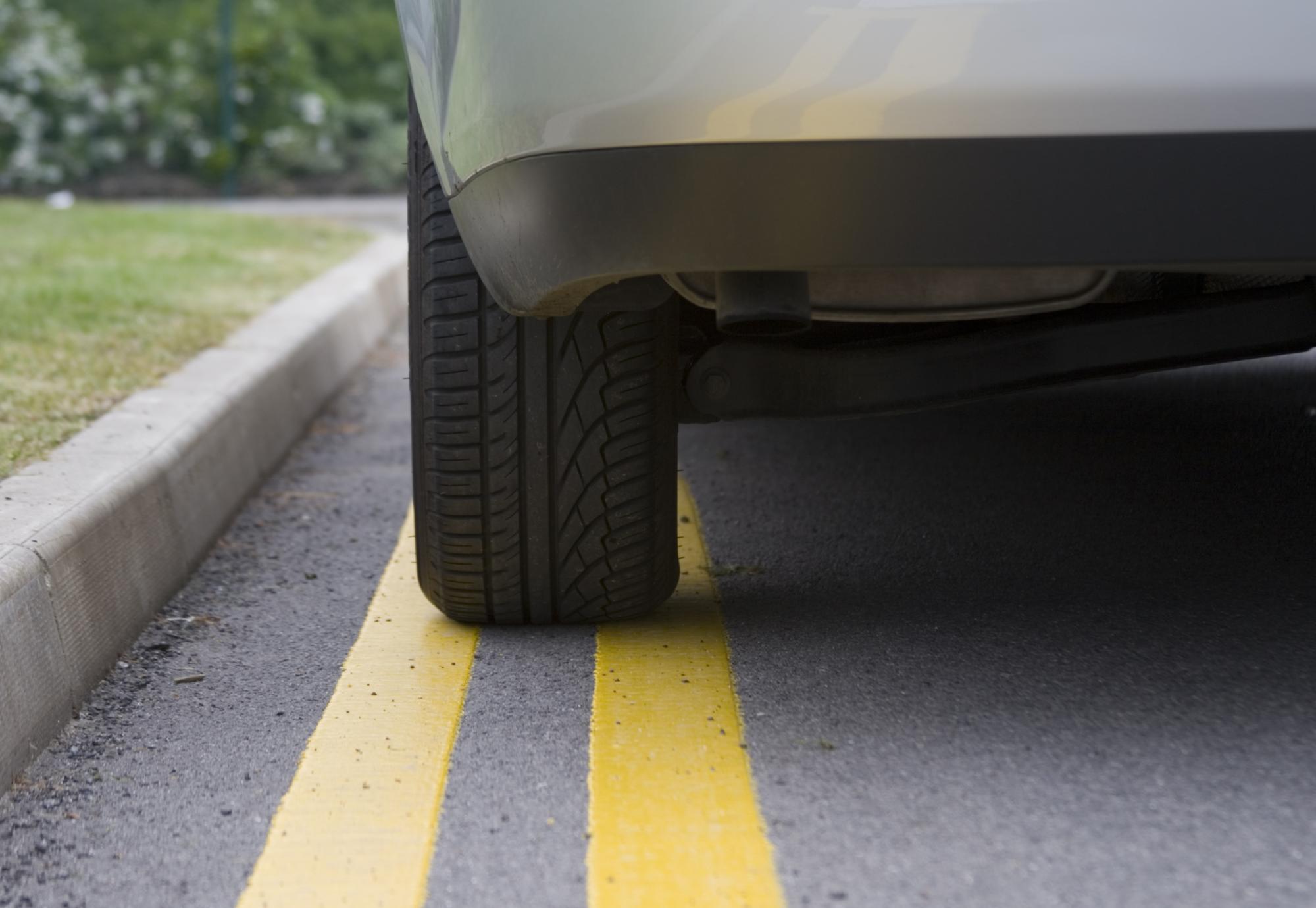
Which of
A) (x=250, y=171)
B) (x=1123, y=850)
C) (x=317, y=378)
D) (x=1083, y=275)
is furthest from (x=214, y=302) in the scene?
(x=250, y=171)

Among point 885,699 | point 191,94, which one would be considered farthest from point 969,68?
point 191,94

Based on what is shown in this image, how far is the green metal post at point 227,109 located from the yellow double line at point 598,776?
51.0 feet

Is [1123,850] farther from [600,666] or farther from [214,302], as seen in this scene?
[214,302]

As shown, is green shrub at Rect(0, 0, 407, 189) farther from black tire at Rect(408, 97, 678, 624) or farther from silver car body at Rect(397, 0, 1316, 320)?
silver car body at Rect(397, 0, 1316, 320)

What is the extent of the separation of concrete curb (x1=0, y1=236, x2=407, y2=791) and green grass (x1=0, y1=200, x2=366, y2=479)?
0.12 metres

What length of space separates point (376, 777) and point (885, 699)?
0.61 m

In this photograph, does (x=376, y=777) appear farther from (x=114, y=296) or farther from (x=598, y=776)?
(x=114, y=296)

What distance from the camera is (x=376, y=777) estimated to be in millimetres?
1762

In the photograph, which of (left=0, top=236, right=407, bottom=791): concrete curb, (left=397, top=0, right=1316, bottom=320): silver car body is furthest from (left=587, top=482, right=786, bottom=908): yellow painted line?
(left=0, top=236, right=407, bottom=791): concrete curb

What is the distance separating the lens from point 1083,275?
5.71 feet

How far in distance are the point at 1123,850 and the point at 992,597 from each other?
86 cm

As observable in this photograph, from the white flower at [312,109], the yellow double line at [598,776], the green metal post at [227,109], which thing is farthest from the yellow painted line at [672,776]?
the white flower at [312,109]

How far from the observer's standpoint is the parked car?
145 centimetres

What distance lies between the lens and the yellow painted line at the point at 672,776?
1.46 m
